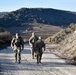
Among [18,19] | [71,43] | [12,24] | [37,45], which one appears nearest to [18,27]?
[12,24]

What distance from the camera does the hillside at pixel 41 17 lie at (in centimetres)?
15530

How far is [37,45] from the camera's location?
3177 centimetres

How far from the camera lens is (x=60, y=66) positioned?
29.8 meters

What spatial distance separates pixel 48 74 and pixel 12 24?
113 m

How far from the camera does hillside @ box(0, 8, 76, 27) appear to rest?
15530 centimetres

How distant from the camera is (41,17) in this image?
16688 centimetres

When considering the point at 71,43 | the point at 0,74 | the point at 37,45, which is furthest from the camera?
the point at 71,43

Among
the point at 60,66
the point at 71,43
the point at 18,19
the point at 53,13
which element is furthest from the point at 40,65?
the point at 53,13

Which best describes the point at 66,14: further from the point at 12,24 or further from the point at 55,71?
the point at 55,71

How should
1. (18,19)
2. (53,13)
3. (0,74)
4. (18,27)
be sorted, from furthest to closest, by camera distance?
(53,13) → (18,19) → (18,27) → (0,74)

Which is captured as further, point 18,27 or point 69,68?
point 18,27

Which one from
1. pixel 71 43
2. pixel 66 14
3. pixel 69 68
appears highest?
pixel 69 68

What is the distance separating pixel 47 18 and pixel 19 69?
138044 mm

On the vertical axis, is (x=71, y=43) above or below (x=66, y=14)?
above
